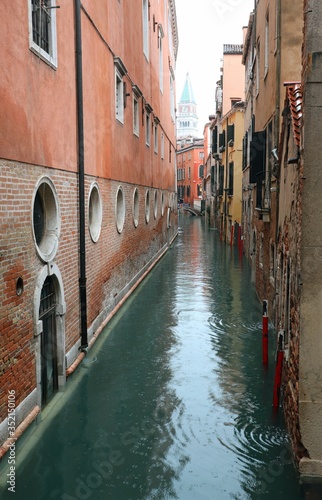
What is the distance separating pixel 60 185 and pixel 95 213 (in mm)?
2995

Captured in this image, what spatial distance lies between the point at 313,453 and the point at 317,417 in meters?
0.39

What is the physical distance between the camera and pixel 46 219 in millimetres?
7375

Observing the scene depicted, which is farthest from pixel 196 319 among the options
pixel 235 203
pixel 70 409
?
pixel 235 203

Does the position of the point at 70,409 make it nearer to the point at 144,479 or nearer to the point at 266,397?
the point at 144,479

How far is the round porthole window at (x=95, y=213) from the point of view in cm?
1023

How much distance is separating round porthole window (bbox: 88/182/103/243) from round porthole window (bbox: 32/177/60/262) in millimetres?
2639

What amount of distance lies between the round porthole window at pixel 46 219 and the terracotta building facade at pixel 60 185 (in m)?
0.02

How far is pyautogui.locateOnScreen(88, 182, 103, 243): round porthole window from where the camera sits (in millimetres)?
10227

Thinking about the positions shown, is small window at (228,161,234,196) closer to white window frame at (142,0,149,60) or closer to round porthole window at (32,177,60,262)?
white window frame at (142,0,149,60)

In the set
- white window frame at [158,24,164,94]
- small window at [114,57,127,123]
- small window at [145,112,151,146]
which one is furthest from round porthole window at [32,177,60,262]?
white window frame at [158,24,164,94]
